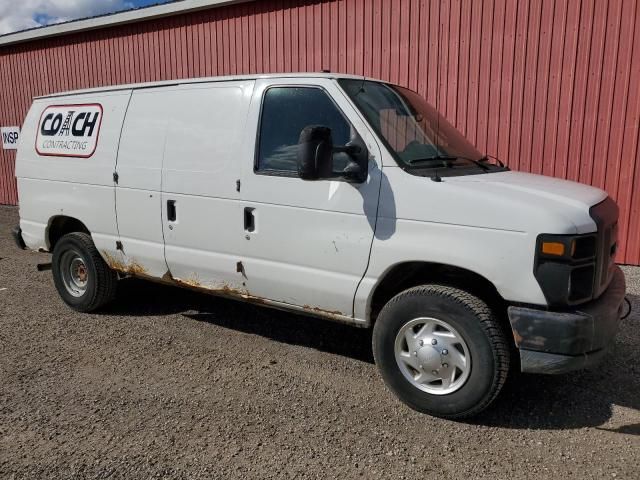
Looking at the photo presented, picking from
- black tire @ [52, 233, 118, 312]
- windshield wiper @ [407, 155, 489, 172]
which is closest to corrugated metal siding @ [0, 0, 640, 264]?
windshield wiper @ [407, 155, 489, 172]

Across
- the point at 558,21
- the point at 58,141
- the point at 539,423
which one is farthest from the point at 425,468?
the point at 558,21

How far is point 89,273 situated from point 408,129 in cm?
344

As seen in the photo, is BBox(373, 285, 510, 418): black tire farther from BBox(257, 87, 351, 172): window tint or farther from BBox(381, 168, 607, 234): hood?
BBox(257, 87, 351, 172): window tint

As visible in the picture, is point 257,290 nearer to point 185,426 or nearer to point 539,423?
point 185,426

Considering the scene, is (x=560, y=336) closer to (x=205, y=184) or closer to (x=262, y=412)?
(x=262, y=412)

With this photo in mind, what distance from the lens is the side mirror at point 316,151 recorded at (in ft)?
11.2

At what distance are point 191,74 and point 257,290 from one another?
704 cm

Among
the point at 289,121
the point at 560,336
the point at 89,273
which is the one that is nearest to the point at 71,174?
the point at 89,273

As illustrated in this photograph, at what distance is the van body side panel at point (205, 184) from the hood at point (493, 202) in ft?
4.32

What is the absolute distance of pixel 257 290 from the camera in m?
4.23

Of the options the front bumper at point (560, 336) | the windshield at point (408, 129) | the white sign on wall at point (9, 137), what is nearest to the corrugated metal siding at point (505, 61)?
the windshield at point (408, 129)

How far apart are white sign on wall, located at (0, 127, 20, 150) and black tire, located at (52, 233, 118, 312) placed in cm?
915

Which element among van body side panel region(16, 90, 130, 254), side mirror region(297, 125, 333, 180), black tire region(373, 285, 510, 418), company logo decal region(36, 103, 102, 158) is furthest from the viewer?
company logo decal region(36, 103, 102, 158)

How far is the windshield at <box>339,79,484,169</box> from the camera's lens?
3703mm
